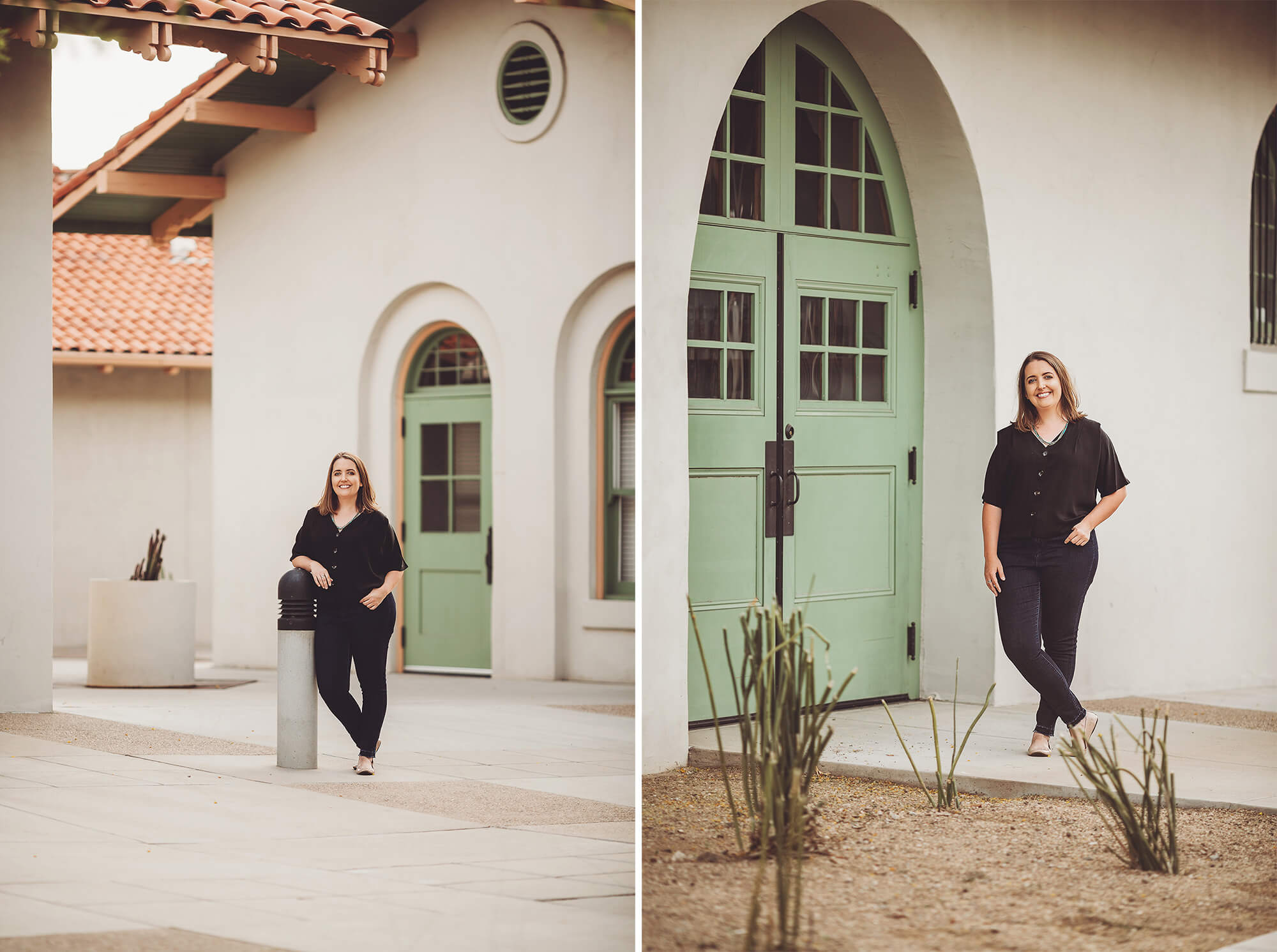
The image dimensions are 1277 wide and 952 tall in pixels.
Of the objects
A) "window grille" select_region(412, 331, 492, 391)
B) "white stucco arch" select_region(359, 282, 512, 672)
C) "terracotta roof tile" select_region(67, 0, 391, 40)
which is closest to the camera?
"terracotta roof tile" select_region(67, 0, 391, 40)

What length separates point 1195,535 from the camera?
7.75m

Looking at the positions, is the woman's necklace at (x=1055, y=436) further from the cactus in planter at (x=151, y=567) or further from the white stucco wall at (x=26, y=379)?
the cactus in planter at (x=151, y=567)

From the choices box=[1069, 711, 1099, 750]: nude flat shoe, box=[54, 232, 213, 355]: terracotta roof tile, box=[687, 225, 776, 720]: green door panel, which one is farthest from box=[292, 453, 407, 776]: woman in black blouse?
box=[54, 232, 213, 355]: terracotta roof tile

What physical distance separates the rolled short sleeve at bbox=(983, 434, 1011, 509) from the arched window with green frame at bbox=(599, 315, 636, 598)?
4997 millimetres

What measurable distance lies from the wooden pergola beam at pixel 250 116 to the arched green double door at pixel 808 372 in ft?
20.1

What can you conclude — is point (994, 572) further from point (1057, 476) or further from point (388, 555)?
point (388, 555)

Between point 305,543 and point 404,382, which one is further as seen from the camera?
point 404,382

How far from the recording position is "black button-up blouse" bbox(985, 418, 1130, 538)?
5.86 metres

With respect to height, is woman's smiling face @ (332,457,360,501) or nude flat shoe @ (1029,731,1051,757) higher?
woman's smiling face @ (332,457,360,501)

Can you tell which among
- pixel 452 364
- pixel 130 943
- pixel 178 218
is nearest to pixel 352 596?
pixel 130 943

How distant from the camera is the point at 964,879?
4547 mm

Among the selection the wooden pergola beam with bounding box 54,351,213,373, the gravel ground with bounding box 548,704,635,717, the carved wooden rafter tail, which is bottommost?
the gravel ground with bounding box 548,704,635,717

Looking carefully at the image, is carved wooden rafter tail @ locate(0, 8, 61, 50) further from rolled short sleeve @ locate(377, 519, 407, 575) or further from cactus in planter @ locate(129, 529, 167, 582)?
cactus in planter @ locate(129, 529, 167, 582)

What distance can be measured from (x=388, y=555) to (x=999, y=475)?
8.31 feet
